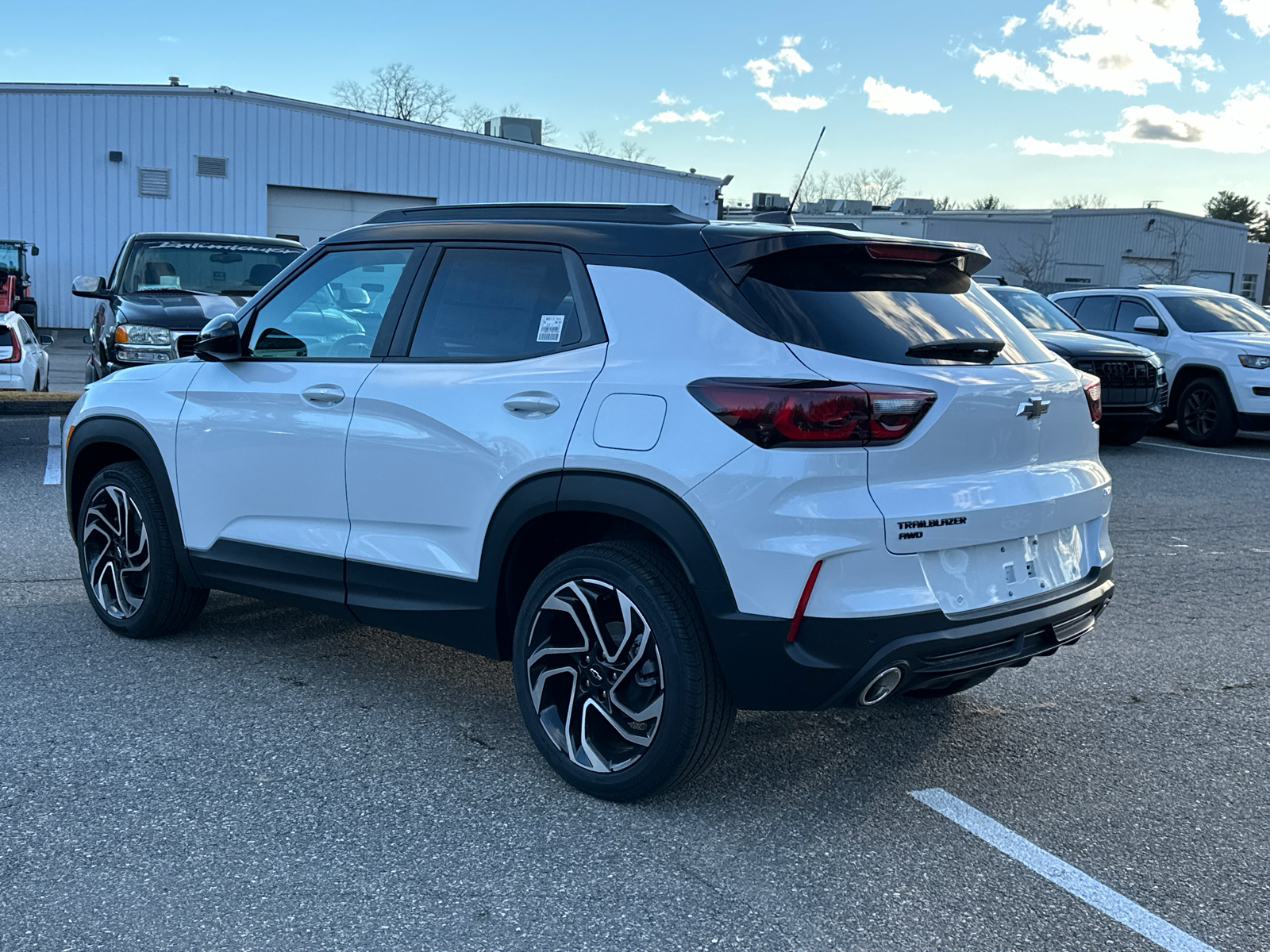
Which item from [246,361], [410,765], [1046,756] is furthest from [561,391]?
[1046,756]

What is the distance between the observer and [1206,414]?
1382cm

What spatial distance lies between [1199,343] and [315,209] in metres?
21.0

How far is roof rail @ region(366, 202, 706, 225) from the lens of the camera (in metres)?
3.78

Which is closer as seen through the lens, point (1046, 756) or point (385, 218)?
point (1046, 756)

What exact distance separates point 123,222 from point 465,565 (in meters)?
26.7

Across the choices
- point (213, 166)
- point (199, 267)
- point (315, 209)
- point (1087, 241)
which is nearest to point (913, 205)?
point (1087, 241)

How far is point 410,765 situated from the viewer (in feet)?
12.7

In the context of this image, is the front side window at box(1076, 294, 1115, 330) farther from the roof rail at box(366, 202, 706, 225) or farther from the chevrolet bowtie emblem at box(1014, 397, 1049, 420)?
the roof rail at box(366, 202, 706, 225)

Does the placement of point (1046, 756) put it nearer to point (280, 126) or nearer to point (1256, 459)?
point (1256, 459)

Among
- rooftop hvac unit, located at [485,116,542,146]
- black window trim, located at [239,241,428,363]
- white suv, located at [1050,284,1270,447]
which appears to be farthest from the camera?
rooftop hvac unit, located at [485,116,542,146]

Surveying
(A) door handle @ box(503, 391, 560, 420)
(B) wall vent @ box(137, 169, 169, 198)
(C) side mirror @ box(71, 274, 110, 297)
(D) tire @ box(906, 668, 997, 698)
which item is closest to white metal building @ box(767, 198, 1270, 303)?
(B) wall vent @ box(137, 169, 169, 198)

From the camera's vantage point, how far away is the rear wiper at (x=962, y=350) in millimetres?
3449

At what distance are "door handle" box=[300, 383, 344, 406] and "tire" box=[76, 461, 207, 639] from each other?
1087mm

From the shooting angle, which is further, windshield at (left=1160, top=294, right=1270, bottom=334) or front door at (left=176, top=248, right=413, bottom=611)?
windshield at (left=1160, top=294, right=1270, bottom=334)
